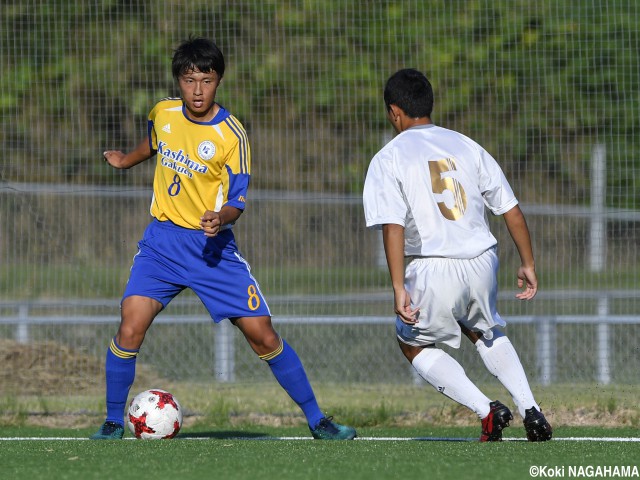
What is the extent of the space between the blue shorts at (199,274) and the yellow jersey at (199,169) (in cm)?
10

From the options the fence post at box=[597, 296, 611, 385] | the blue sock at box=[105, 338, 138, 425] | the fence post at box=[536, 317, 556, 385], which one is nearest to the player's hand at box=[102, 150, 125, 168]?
the blue sock at box=[105, 338, 138, 425]

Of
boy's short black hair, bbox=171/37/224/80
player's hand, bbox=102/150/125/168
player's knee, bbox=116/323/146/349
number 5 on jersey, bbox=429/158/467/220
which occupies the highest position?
boy's short black hair, bbox=171/37/224/80

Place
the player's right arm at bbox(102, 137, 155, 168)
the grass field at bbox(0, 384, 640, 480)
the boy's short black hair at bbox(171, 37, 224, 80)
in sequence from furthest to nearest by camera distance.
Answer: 1. the player's right arm at bbox(102, 137, 155, 168)
2. the boy's short black hair at bbox(171, 37, 224, 80)
3. the grass field at bbox(0, 384, 640, 480)

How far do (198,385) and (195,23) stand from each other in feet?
8.40

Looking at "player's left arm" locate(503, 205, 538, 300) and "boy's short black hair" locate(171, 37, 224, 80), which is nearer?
"player's left arm" locate(503, 205, 538, 300)

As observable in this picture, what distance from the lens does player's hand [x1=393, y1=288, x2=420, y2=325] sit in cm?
526

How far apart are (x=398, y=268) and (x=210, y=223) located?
929 millimetres

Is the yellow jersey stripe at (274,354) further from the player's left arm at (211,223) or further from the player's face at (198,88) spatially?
the player's face at (198,88)

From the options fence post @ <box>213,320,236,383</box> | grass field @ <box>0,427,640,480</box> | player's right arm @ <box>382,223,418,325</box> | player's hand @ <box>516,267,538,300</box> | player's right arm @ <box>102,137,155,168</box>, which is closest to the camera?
grass field @ <box>0,427,640,480</box>

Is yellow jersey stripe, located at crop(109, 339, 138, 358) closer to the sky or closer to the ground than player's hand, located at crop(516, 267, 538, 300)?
closer to the ground

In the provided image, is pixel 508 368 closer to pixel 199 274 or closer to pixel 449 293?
pixel 449 293

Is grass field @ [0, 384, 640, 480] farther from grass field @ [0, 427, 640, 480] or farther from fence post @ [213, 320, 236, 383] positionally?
fence post @ [213, 320, 236, 383]

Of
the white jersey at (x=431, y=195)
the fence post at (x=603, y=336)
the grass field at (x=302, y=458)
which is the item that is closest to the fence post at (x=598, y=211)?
the fence post at (x=603, y=336)

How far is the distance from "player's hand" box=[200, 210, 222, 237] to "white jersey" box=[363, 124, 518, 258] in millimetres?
723
